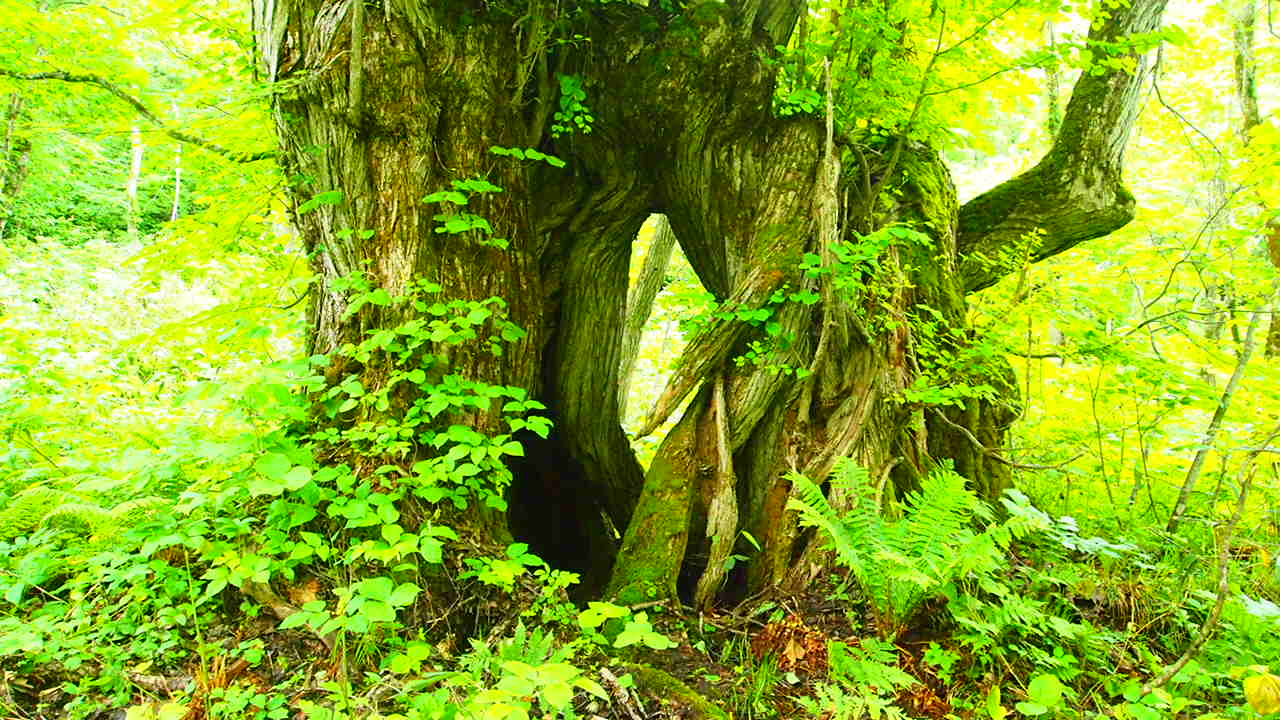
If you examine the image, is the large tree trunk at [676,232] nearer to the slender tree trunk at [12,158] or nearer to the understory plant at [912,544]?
the understory plant at [912,544]

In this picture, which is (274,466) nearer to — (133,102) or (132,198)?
(133,102)

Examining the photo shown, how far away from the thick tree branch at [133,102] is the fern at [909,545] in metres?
3.30

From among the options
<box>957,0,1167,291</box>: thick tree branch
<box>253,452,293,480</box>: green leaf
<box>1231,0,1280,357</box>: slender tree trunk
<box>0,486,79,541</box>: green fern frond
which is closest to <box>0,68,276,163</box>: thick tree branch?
<box>0,486,79,541</box>: green fern frond

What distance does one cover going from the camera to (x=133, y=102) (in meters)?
3.85

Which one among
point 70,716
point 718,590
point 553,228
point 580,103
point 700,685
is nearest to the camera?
point 70,716

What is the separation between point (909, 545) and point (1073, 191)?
2873 mm

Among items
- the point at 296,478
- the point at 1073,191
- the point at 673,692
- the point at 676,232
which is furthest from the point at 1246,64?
the point at 296,478

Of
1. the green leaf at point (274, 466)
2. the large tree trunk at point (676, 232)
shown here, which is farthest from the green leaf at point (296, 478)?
the large tree trunk at point (676, 232)

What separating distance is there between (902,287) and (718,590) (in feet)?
6.29

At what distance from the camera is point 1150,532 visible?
3.23m

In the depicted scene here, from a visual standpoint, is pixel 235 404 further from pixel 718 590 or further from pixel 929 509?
pixel 929 509

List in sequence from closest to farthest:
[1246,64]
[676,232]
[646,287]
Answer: [676,232], [1246,64], [646,287]

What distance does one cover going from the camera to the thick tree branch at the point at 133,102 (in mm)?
3293

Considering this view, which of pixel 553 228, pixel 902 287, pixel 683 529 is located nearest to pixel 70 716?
pixel 683 529
